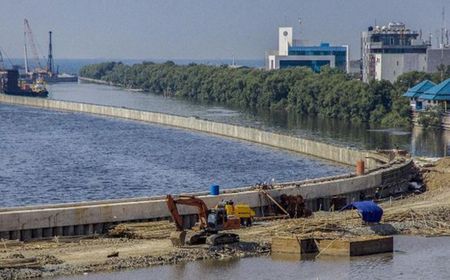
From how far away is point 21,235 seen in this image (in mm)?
45719

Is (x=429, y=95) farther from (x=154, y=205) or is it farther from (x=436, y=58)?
(x=154, y=205)

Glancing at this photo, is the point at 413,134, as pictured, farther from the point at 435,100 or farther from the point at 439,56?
the point at 439,56

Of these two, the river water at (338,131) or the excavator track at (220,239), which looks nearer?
the excavator track at (220,239)

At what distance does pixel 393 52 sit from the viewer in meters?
169

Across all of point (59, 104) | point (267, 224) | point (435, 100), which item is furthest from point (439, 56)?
point (267, 224)

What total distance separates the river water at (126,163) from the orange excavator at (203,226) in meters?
21.9

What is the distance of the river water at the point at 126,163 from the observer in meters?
73.8

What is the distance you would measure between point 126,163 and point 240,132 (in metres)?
26.6

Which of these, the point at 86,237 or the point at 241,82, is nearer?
the point at 86,237

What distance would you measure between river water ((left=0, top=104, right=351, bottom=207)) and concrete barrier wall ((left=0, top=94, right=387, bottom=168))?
1.33 m

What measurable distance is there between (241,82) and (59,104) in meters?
33.4

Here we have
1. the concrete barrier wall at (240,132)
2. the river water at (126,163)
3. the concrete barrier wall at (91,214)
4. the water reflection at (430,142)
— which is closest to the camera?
the concrete barrier wall at (91,214)

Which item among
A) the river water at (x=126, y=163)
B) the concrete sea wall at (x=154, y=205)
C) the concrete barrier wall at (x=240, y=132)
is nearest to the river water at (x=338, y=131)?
the concrete barrier wall at (x=240, y=132)

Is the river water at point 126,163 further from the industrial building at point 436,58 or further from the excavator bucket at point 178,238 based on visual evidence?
the industrial building at point 436,58
